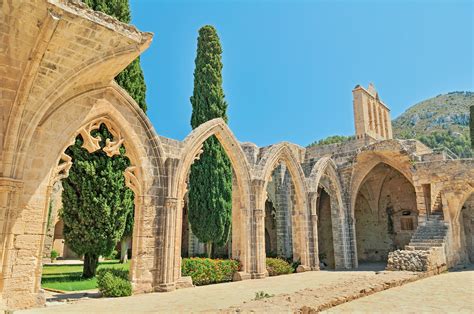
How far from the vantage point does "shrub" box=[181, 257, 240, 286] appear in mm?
9141

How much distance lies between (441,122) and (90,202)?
50.2 m

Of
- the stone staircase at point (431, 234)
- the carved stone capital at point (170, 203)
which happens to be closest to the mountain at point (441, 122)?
the stone staircase at point (431, 234)

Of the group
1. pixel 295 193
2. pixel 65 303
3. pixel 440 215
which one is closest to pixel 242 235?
pixel 295 193

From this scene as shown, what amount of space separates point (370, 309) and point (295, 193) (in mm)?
7881

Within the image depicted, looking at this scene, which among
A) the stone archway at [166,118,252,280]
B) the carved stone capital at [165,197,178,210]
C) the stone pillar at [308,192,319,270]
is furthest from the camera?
the stone pillar at [308,192,319,270]

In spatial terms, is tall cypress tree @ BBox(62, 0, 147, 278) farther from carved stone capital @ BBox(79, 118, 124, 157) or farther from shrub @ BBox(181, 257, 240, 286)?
shrub @ BBox(181, 257, 240, 286)

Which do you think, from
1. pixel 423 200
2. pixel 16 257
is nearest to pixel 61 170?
Answer: pixel 16 257

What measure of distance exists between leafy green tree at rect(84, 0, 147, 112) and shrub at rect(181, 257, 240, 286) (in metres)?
4.59

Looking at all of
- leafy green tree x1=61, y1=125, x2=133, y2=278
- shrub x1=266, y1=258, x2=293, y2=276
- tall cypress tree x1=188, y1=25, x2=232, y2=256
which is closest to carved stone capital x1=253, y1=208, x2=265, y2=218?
shrub x1=266, y1=258, x2=293, y2=276

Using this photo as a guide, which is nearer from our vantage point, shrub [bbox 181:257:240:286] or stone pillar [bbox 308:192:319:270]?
shrub [bbox 181:257:240:286]

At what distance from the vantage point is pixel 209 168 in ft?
43.0

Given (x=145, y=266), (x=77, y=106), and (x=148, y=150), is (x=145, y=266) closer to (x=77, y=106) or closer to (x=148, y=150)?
(x=148, y=150)

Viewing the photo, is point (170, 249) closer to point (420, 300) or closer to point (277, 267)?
point (277, 267)

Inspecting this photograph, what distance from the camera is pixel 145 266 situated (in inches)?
301
